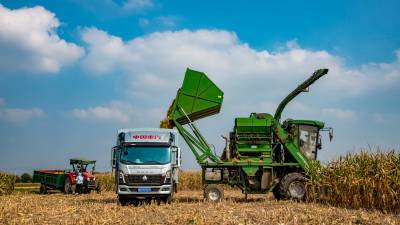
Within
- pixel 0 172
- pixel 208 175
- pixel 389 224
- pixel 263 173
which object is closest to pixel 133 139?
pixel 208 175

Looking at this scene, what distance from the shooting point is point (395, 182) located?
53.4ft

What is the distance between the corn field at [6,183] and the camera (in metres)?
31.1

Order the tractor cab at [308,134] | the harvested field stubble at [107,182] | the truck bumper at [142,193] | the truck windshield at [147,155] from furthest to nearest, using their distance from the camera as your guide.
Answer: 1. the harvested field stubble at [107,182]
2. the tractor cab at [308,134]
3. the truck windshield at [147,155]
4. the truck bumper at [142,193]

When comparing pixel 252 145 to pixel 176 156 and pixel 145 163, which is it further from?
pixel 145 163

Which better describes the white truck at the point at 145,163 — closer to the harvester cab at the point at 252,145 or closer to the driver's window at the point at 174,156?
the driver's window at the point at 174,156

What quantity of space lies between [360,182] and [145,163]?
8.01 meters

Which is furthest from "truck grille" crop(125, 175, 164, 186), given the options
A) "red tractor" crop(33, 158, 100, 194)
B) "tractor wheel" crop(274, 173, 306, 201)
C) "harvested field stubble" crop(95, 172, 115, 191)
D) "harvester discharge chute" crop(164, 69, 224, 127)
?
"harvested field stubble" crop(95, 172, 115, 191)

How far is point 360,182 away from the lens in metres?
17.3

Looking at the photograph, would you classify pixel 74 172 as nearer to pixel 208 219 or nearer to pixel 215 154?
pixel 215 154

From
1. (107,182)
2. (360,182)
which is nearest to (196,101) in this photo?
(360,182)

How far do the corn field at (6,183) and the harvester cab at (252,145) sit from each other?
593 inches

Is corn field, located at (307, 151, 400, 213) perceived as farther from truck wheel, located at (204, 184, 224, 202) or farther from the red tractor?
the red tractor

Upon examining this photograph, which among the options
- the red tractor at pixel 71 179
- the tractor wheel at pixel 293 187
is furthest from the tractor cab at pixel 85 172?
the tractor wheel at pixel 293 187

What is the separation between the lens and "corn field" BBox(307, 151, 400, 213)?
16328mm
